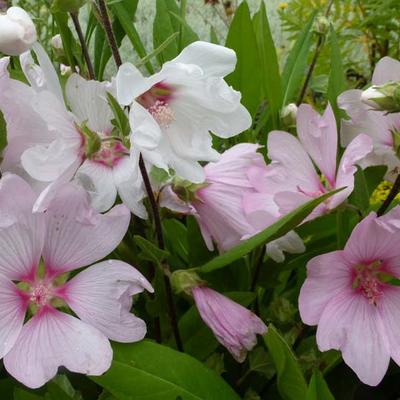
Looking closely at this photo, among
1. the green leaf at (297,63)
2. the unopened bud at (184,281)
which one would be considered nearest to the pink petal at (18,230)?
the unopened bud at (184,281)

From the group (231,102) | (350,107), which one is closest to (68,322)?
(231,102)

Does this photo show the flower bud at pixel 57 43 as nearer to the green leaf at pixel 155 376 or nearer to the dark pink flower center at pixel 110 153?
the dark pink flower center at pixel 110 153

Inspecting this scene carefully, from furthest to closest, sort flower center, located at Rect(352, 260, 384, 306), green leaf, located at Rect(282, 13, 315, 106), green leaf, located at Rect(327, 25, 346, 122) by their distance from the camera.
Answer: green leaf, located at Rect(282, 13, 315, 106) < green leaf, located at Rect(327, 25, 346, 122) < flower center, located at Rect(352, 260, 384, 306)

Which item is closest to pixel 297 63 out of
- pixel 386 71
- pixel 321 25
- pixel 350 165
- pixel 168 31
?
pixel 321 25

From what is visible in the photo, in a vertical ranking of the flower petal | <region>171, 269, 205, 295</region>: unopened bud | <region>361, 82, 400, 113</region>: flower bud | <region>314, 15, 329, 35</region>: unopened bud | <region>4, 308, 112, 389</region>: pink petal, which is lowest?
<region>171, 269, 205, 295</region>: unopened bud

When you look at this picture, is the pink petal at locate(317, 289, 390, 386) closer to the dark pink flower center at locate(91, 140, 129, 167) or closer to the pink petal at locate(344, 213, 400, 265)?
the pink petal at locate(344, 213, 400, 265)

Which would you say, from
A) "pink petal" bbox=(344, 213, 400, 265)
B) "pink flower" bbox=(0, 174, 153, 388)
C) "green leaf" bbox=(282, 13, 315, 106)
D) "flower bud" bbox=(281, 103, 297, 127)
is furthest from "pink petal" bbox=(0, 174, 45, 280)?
"green leaf" bbox=(282, 13, 315, 106)

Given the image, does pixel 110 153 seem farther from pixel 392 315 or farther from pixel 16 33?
pixel 392 315

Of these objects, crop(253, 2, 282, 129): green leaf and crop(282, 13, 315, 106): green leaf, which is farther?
crop(282, 13, 315, 106): green leaf
